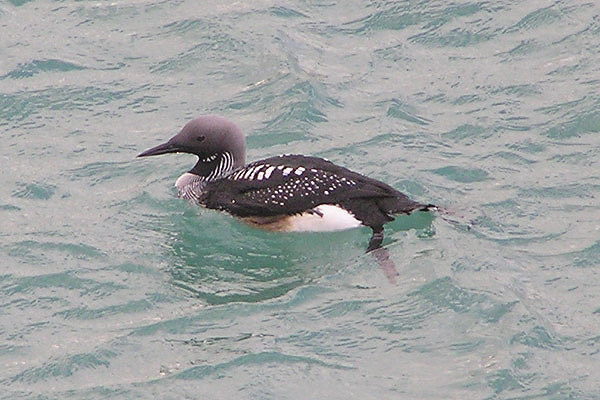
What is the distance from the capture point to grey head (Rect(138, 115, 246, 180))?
11.2 meters

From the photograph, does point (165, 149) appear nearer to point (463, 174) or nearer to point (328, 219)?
point (328, 219)

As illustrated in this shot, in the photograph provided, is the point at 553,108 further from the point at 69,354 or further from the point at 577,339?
the point at 69,354

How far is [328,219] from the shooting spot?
1043cm

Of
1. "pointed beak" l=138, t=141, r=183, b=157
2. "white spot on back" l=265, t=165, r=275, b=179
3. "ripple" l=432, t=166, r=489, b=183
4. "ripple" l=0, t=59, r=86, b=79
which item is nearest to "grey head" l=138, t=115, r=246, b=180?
"pointed beak" l=138, t=141, r=183, b=157

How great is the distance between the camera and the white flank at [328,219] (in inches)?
410

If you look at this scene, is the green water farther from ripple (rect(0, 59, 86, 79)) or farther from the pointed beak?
the pointed beak

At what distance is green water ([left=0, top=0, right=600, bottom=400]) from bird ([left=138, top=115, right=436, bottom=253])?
130 millimetres

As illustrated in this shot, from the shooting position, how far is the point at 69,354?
359 inches

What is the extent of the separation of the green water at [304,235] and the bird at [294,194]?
13 centimetres

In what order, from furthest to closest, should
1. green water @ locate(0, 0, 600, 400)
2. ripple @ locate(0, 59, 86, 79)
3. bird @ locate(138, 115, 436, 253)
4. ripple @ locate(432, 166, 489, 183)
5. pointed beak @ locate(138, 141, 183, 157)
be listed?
ripple @ locate(0, 59, 86, 79)
ripple @ locate(432, 166, 489, 183)
pointed beak @ locate(138, 141, 183, 157)
bird @ locate(138, 115, 436, 253)
green water @ locate(0, 0, 600, 400)

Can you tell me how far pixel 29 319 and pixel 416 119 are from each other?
4065 mm

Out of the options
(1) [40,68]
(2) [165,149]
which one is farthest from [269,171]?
(1) [40,68]

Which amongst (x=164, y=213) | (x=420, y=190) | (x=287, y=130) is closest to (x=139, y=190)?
(x=164, y=213)

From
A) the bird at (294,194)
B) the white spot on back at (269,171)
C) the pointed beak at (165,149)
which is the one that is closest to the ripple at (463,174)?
the bird at (294,194)
